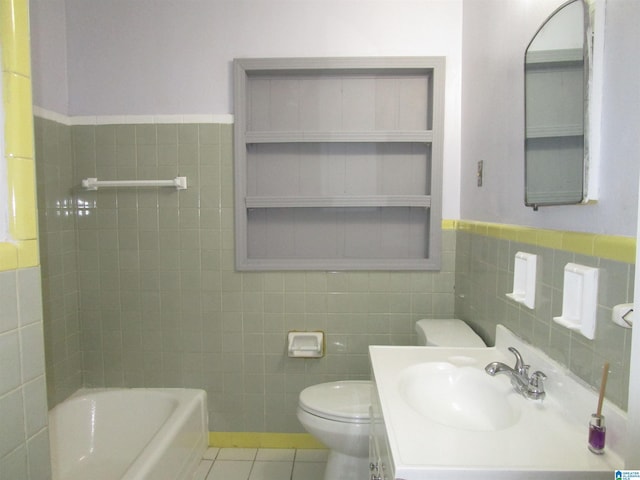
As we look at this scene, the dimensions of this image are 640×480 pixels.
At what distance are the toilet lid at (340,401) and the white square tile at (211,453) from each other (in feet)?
2.50

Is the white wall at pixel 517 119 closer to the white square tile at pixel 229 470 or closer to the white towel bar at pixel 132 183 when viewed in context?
the white towel bar at pixel 132 183

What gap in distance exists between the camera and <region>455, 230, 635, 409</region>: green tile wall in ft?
2.46

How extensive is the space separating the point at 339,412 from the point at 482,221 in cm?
103

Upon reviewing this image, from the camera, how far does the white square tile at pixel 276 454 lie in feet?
6.32

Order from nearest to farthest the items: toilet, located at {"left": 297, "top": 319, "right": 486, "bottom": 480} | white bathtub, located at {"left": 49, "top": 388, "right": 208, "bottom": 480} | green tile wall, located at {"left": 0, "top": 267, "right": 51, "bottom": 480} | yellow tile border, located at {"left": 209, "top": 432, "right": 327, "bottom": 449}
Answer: green tile wall, located at {"left": 0, "top": 267, "right": 51, "bottom": 480}
toilet, located at {"left": 297, "top": 319, "right": 486, "bottom": 480}
white bathtub, located at {"left": 49, "top": 388, "right": 208, "bottom": 480}
yellow tile border, located at {"left": 209, "top": 432, "right": 327, "bottom": 449}

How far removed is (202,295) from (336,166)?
1035 millimetres

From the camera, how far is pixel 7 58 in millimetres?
716

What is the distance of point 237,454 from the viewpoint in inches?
77.9

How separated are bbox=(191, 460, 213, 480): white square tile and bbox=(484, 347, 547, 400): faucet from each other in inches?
60.9

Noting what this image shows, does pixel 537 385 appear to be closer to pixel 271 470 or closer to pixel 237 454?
pixel 271 470

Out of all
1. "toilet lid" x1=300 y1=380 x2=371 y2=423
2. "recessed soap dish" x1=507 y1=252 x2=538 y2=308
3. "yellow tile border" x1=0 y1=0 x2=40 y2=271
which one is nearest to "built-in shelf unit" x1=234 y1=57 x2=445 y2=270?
"toilet lid" x1=300 y1=380 x2=371 y2=423

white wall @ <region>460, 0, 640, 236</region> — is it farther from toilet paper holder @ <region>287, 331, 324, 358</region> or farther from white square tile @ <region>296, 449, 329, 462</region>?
white square tile @ <region>296, 449, 329, 462</region>

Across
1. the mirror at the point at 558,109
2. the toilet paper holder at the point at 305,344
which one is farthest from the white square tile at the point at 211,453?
the mirror at the point at 558,109

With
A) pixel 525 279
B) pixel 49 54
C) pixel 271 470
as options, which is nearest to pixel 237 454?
pixel 271 470
